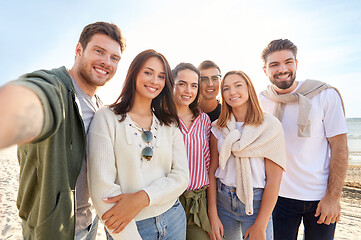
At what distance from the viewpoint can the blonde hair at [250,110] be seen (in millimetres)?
2295

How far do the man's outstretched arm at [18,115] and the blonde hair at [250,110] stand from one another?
197 cm

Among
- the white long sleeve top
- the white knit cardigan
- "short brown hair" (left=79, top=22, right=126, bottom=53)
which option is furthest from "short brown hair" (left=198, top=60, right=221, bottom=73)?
the white long sleeve top

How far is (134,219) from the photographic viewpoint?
1.60 m

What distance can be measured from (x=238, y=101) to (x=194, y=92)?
20.8 inches

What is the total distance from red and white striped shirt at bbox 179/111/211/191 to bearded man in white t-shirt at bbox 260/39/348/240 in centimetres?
116

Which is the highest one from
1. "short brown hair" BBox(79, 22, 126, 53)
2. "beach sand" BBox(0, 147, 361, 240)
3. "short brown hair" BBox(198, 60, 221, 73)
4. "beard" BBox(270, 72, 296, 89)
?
"short brown hair" BBox(79, 22, 126, 53)

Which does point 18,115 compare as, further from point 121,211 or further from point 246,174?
point 246,174

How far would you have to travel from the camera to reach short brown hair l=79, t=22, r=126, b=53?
216cm

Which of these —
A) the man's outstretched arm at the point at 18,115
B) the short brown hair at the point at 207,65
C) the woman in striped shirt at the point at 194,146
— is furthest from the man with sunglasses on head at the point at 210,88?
the man's outstretched arm at the point at 18,115

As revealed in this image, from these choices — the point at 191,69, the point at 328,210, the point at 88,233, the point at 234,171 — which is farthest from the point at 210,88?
the point at 88,233

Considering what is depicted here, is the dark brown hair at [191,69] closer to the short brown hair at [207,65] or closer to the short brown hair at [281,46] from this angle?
the short brown hair at [207,65]

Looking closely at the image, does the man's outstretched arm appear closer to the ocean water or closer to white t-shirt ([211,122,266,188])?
white t-shirt ([211,122,266,188])

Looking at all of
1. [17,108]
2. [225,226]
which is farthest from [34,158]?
[225,226]

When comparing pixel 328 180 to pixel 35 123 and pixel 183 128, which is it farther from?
pixel 35 123
